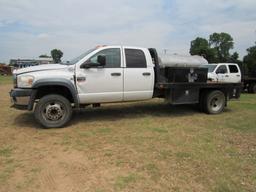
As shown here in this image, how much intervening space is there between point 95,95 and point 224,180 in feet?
13.2

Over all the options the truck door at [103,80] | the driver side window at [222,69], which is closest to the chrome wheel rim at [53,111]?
the truck door at [103,80]

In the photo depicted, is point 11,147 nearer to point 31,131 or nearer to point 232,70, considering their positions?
point 31,131

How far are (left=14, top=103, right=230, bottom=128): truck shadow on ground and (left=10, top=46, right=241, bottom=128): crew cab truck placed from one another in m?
0.53

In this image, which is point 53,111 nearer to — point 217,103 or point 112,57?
point 112,57

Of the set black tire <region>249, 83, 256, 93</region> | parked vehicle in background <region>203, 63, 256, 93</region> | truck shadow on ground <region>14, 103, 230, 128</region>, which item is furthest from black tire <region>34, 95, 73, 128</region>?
black tire <region>249, 83, 256, 93</region>

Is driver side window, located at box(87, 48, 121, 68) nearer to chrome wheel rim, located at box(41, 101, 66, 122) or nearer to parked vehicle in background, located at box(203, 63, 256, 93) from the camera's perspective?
chrome wheel rim, located at box(41, 101, 66, 122)

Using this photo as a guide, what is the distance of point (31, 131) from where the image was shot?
20.7 feet

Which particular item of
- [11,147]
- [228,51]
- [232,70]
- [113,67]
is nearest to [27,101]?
[11,147]

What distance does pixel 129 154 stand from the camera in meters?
4.78

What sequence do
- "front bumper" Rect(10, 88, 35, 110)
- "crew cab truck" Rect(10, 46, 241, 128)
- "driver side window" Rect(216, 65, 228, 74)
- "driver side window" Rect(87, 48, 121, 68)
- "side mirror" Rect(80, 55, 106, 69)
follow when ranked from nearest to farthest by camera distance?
"front bumper" Rect(10, 88, 35, 110) → "crew cab truck" Rect(10, 46, 241, 128) → "side mirror" Rect(80, 55, 106, 69) → "driver side window" Rect(87, 48, 121, 68) → "driver side window" Rect(216, 65, 228, 74)

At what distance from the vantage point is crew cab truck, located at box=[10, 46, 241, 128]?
6406 mm

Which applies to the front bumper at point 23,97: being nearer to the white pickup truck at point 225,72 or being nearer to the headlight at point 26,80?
the headlight at point 26,80

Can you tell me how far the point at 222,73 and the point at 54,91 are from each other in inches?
455

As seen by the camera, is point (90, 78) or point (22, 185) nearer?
point (22, 185)
